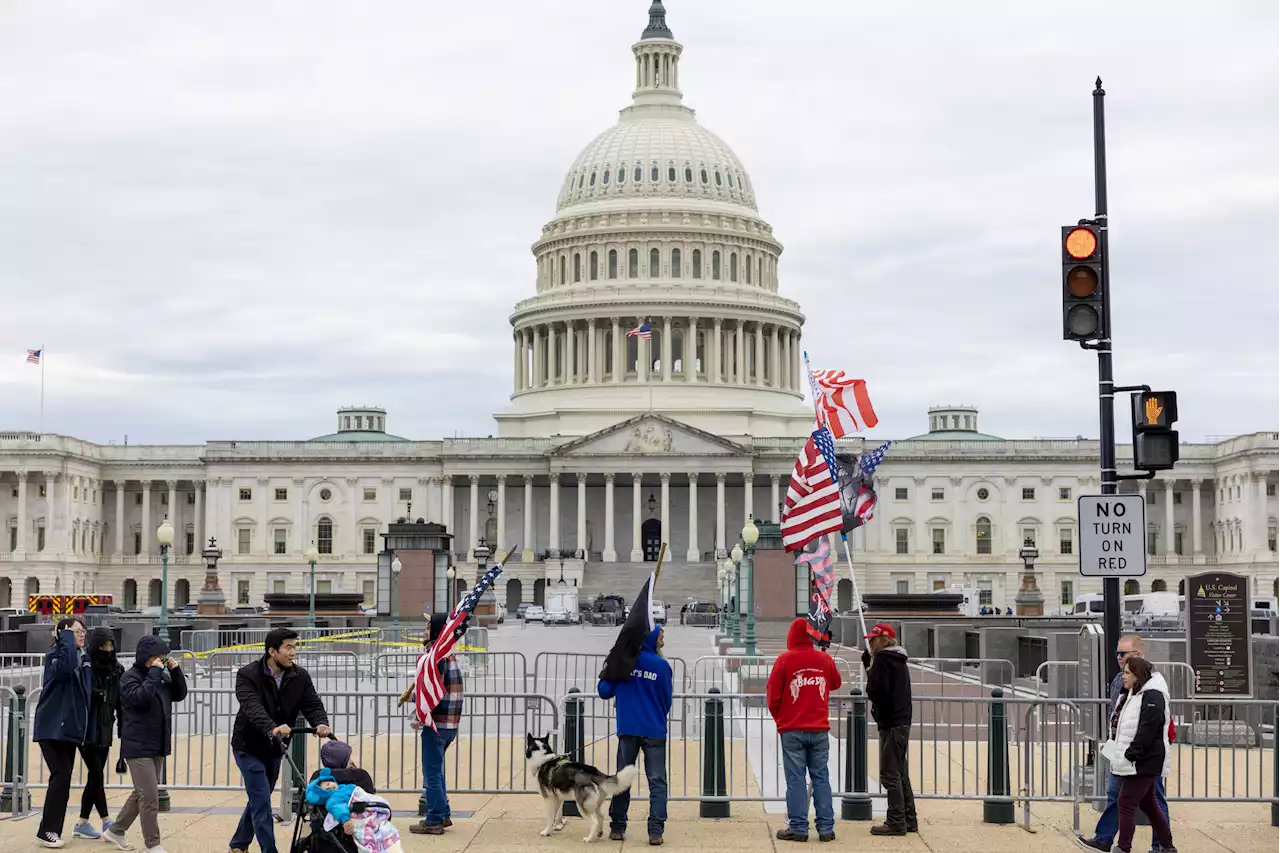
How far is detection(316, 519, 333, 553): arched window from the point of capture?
126812 millimetres

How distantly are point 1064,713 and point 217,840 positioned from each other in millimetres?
15095

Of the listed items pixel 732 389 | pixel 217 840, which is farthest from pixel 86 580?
pixel 217 840

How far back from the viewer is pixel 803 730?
1778 cm

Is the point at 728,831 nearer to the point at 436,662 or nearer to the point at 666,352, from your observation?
the point at 436,662

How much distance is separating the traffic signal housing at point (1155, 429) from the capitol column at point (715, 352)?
369 ft

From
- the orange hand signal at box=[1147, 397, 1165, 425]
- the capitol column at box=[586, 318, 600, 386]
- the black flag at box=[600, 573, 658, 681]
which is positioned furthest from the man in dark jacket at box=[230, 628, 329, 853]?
the capitol column at box=[586, 318, 600, 386]

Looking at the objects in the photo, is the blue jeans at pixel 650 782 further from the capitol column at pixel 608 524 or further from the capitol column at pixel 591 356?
the capitol column at pixel 591 356

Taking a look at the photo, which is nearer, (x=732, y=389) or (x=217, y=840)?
(x=217, y=840)

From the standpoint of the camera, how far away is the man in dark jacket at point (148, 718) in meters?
16.7

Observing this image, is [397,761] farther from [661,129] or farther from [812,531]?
[661,129]

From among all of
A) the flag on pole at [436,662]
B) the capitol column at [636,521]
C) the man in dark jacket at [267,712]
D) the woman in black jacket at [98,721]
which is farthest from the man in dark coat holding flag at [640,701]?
the capitol column at [636,521]

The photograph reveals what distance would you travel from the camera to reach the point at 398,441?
427ft

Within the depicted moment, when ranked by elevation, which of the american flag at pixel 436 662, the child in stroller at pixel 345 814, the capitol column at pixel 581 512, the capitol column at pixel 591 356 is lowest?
the child in stroller at pixel 345 814

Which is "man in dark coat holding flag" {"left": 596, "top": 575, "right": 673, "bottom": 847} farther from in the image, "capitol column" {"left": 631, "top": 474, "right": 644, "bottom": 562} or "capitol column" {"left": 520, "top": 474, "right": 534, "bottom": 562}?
"capitol column" {"left": 520, "top": 474, "right": 534, "bottom": 562}
